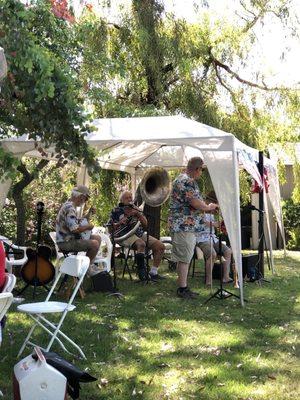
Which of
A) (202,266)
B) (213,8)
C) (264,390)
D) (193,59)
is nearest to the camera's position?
(264,390)

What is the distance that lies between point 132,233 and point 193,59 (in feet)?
14.7

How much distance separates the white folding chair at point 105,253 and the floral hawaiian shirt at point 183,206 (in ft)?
4.69

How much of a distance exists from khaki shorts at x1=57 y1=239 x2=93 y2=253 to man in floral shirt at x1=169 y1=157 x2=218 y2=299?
44.0 inches

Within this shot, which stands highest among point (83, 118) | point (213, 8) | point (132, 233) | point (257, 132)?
point (213, 8)

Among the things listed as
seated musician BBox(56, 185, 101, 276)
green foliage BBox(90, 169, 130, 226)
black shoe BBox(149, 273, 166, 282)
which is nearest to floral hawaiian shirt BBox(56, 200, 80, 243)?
seated musician BBox(56, 185, 101, 276)

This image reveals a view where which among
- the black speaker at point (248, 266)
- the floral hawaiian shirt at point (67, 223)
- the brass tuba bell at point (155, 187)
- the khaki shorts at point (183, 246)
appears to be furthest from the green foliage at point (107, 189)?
the khaki shorts at point (183, 246)

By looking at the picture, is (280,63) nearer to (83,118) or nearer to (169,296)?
(169,296)

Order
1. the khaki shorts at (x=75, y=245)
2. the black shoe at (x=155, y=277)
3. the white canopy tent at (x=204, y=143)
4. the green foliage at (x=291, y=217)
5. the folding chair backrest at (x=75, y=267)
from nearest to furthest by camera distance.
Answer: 1. the folding chair backrest at (x=75, y=267)
2. the white canopy tent at (x=204, y=143)
3. the khaki shorts at (x=75, y=245)
4. the black shoe at (x=155, y=277)
5. the green foliage at (x=291, y=217)

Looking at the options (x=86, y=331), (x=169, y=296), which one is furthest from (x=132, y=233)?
(x=86, y=331)

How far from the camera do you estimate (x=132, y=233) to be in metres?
8.87

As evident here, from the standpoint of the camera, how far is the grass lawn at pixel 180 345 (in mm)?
3918

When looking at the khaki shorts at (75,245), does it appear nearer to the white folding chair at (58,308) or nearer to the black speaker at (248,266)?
the white folding chair at (58,308)

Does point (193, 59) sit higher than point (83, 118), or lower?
higher

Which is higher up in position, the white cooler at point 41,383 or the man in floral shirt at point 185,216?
the man in floral shirt at point 185,216
